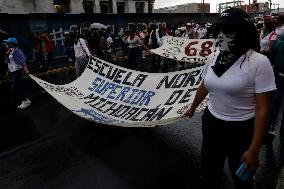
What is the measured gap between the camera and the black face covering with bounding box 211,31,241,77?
2.46m

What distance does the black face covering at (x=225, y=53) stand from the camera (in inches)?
97.0

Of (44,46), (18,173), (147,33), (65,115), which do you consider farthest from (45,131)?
(147,33)

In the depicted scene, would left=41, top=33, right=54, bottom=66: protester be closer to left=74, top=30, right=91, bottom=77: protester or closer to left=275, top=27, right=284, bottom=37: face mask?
left=74, top=30, right=91, bottom=77: protester

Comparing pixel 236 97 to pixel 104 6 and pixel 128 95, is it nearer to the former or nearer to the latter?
pixel 128 95

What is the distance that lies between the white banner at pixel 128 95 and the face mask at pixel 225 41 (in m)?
1.95

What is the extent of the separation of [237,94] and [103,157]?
2998 millimetres

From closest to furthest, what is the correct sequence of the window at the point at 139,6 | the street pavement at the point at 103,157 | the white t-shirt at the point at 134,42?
the street pavement at the point at 103,157, the white t-shirt at the point at 134,42, the window at the point at 139,6

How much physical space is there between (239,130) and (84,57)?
8.22m

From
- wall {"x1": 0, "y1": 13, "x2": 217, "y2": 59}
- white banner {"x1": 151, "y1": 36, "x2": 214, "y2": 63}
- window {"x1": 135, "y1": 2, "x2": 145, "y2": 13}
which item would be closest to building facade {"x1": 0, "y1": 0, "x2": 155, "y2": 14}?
window {"x1": 135, "y1": 2, "x2": 145, "y2": 13}

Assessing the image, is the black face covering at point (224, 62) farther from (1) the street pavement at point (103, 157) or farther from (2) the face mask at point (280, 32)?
(2) the face mask at point (280, 32)

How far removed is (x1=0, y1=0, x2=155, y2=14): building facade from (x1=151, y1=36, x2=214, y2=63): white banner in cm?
2951

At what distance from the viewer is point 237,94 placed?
8.09 ft

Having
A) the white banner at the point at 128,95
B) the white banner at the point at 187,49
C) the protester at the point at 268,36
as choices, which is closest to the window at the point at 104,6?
the white banner at the point at 187,49

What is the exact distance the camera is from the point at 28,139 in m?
6.11
